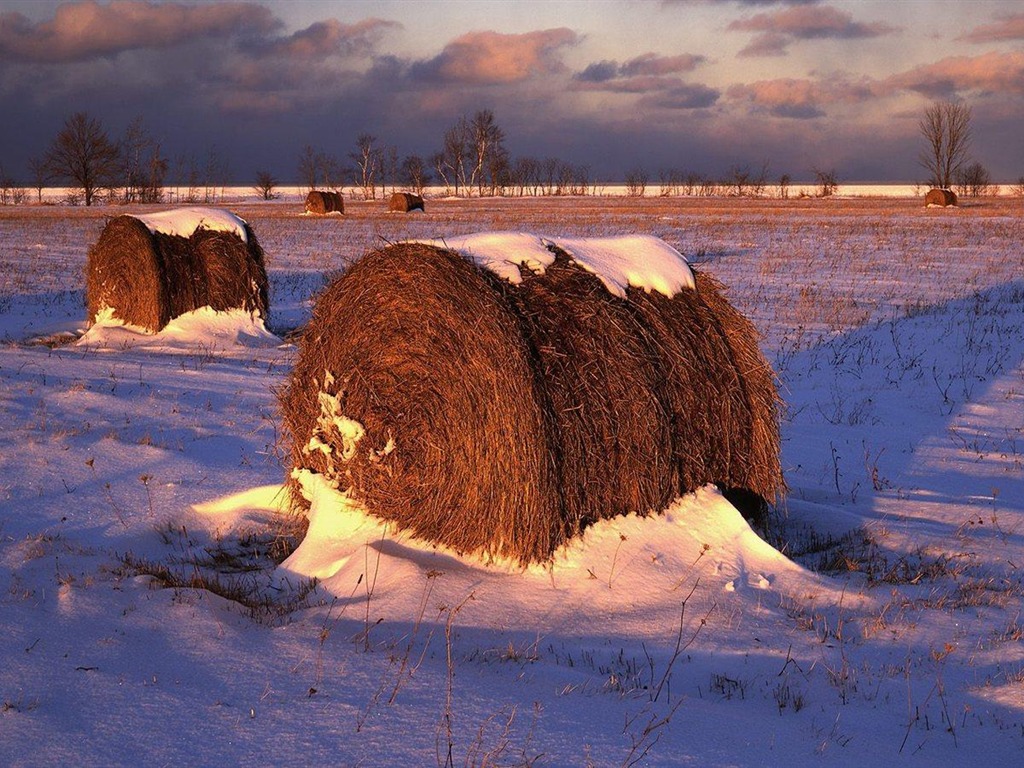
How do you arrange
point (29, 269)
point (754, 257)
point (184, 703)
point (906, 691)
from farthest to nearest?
point (754, 257) < point (29, 269) < point (906, 691) < point (184, 703)

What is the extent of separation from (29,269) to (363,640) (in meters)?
18.5

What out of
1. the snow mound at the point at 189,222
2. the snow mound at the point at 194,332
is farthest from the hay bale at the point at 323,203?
the snow mound at the point at 194,332

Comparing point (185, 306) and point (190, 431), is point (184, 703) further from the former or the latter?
point (185, 306)

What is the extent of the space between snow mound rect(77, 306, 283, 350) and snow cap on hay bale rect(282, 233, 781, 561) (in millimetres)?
6801

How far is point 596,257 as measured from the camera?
Result: 19.4ft

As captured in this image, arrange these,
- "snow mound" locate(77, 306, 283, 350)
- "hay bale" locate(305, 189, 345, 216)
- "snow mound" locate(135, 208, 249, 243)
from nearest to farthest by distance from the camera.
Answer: "snow mound" locate(77, 306, 283, 350), "snow mound" locate(135, 208, 249, 243), "hay bale" locate(305, 189, 345, 216)

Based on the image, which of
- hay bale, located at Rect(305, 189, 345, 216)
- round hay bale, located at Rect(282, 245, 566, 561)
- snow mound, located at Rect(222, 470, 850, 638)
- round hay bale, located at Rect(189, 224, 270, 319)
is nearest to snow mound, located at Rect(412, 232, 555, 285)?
round hay bale, located at Rect(282, 245, 566, 561)

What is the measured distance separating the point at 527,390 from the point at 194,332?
879cm

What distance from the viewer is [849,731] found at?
143 inches

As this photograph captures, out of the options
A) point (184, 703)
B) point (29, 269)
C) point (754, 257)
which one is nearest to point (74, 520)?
point (184, 703)

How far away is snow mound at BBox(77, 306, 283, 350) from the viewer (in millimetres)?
12430

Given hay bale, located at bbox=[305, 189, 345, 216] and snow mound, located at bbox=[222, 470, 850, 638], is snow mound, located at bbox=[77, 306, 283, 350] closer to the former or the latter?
snow mound, located at bbox=[222, 470, 850, 638]

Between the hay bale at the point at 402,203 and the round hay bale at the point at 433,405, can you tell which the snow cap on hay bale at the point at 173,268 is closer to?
the round hay bale at the point at 433,405

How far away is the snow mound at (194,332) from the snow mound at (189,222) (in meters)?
1.05
